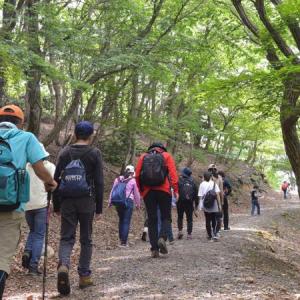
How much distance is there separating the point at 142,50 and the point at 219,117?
15848mm

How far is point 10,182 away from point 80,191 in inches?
63.8

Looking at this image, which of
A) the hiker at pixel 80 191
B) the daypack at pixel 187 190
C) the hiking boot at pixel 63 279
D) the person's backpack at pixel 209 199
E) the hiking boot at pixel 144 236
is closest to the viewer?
the hiking boot at pixel 63 279

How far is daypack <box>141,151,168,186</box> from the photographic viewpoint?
23.4ft

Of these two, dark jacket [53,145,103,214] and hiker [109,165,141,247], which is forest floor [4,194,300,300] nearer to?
hiker [109,165,141,247]

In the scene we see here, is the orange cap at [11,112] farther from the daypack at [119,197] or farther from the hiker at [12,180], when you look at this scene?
the daypack at [119,197]

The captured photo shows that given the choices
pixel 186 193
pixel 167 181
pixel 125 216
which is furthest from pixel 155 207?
pixel 186 193

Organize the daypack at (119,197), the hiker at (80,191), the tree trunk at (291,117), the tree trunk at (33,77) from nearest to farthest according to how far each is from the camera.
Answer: the hiker at (80,191) < the tree trunk at (291,117) < the daypack at (119,197) < the tree trunk at (33,77)

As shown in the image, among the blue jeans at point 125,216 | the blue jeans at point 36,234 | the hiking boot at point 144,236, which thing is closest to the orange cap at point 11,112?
the blue jeans at point 36,234

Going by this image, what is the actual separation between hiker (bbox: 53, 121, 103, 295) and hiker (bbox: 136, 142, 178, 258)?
194 cm

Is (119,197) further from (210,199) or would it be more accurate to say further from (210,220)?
(210,220)

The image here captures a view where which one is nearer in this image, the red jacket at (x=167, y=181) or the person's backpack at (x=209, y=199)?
the red jacket at (x=167, y=181)

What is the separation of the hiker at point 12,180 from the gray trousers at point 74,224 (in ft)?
4.49

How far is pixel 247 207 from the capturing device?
96.2 feet

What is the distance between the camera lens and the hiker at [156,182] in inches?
283
